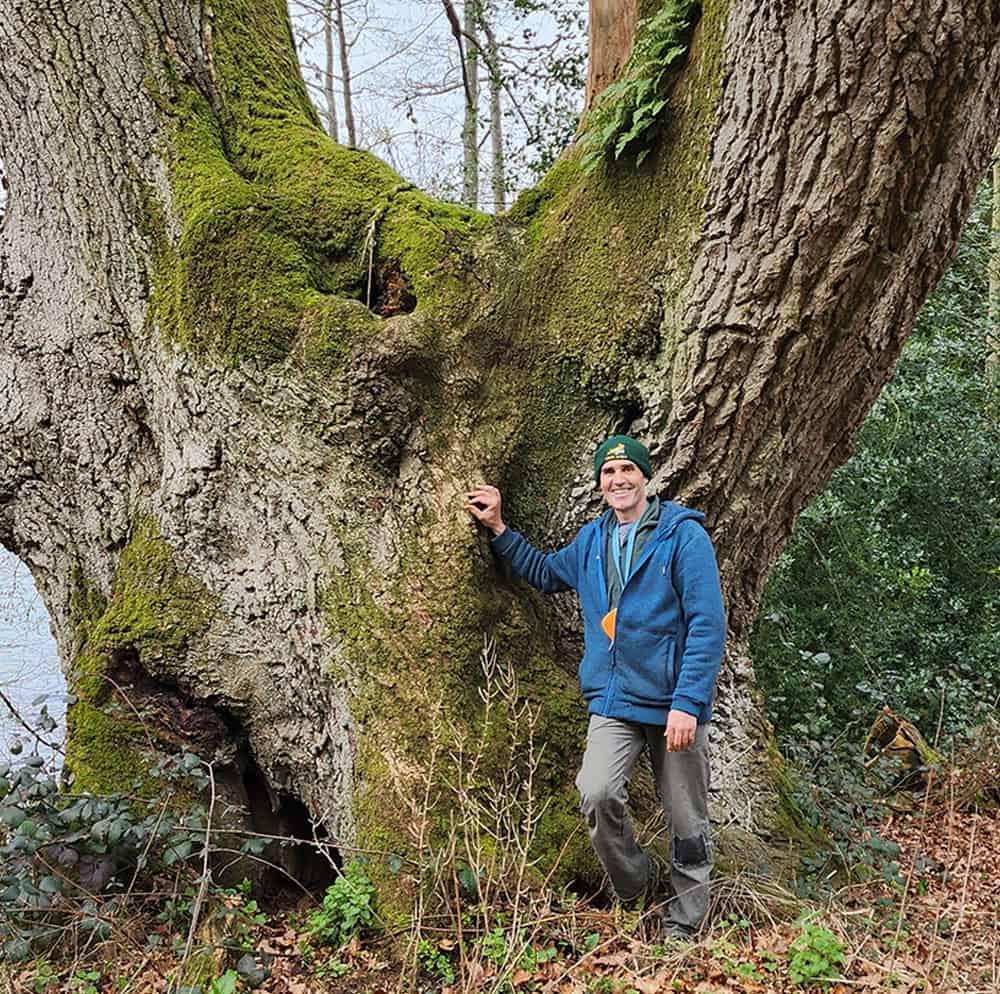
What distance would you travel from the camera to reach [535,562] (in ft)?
14.5

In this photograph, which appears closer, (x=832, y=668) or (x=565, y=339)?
(x=565, y=339)

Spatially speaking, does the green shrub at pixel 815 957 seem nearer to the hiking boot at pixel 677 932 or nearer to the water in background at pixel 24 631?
the hiking boot at pixel 677 932

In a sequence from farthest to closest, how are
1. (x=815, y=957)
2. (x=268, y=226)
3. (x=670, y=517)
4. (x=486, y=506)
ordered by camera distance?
(x=268, y=226) < (x=486, y=506) < (x=670, y=517) < (x=815, y=957)

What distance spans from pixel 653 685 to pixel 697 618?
0.34 metres

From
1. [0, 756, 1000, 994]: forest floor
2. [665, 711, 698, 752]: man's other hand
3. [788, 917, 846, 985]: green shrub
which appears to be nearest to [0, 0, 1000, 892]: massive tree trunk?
[0, 756, 1000, 994]: forest floor

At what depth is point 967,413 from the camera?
1050 centimetres

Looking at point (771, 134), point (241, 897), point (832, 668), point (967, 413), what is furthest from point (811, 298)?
point (967, 413)

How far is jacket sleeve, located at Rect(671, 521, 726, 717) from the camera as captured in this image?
3.67 meters

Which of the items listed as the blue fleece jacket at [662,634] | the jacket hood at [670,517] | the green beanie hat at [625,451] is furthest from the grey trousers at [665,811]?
the green beanie hat at [625,451]

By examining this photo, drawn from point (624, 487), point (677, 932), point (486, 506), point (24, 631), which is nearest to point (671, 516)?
point (624, 487)

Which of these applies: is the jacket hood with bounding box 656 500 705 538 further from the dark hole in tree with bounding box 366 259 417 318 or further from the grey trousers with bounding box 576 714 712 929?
the dark hole in tree with bounding box 366 259 417 318

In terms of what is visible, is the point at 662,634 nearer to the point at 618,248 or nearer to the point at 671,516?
the point at 671,516

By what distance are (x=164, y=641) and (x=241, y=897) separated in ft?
3.98

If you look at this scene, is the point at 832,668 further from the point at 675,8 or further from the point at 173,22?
the point at 173,22
